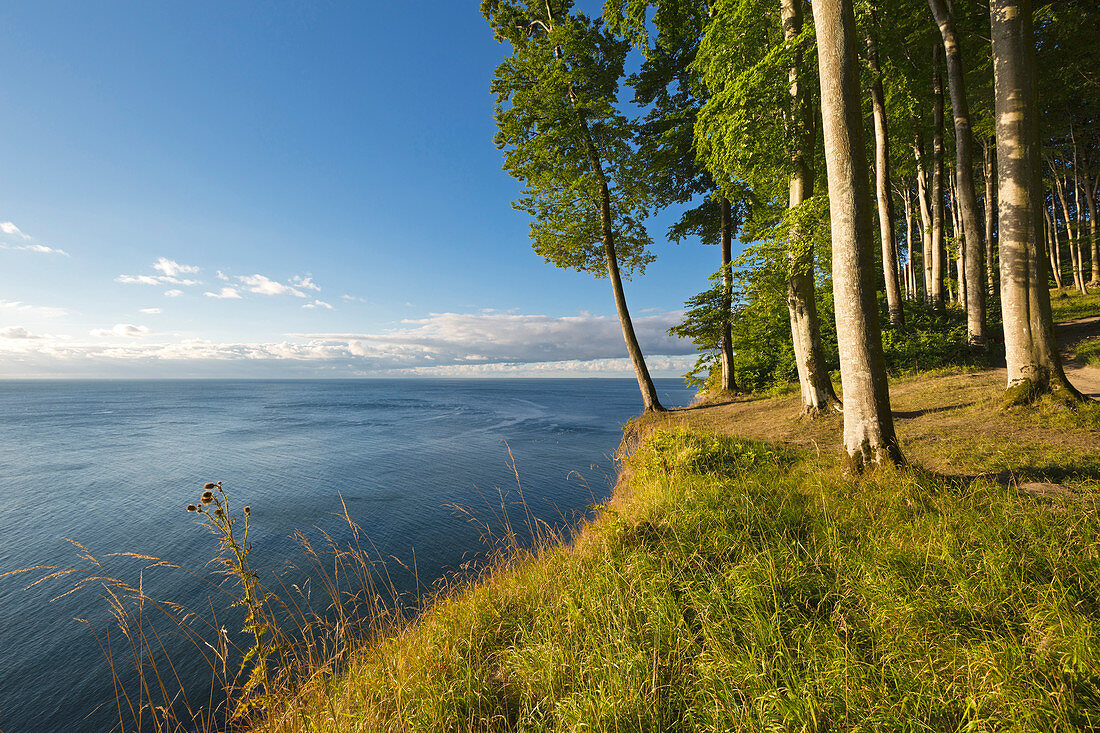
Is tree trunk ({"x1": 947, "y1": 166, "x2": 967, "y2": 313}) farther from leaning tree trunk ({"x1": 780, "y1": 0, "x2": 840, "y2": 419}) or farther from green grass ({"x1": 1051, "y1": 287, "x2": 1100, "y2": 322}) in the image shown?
leaning tree trunk ({"x1": 780, "y1": 0, "x2": 840, "y2": 419})

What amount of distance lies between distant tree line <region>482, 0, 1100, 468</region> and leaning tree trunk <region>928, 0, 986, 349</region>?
0.18ft

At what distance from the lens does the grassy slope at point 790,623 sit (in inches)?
80.4

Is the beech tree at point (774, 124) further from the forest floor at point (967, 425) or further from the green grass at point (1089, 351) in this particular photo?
the green grass at point (1089, 351)

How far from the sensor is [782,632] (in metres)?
2.64

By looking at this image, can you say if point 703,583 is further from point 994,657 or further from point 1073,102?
point 1073,102

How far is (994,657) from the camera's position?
2084 millimetres

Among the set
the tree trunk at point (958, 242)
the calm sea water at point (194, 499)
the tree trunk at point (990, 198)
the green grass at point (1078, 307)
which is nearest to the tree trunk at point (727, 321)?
the calm sea water at point (194, 499)

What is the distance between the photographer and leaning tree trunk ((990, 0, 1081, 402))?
22.0 feet

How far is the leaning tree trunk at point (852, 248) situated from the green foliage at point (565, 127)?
842 centimetres

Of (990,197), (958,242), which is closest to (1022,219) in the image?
(958,242)

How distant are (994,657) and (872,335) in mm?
4117

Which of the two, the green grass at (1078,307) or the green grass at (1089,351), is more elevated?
the green grass at (1078,307)

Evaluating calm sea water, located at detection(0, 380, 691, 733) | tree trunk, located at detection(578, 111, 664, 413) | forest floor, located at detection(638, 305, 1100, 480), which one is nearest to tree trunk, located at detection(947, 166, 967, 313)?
forest floor, located at detection(638, 305, 1100, 480)

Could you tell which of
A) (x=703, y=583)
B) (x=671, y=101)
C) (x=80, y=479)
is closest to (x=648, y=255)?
(x=671, y=101)
